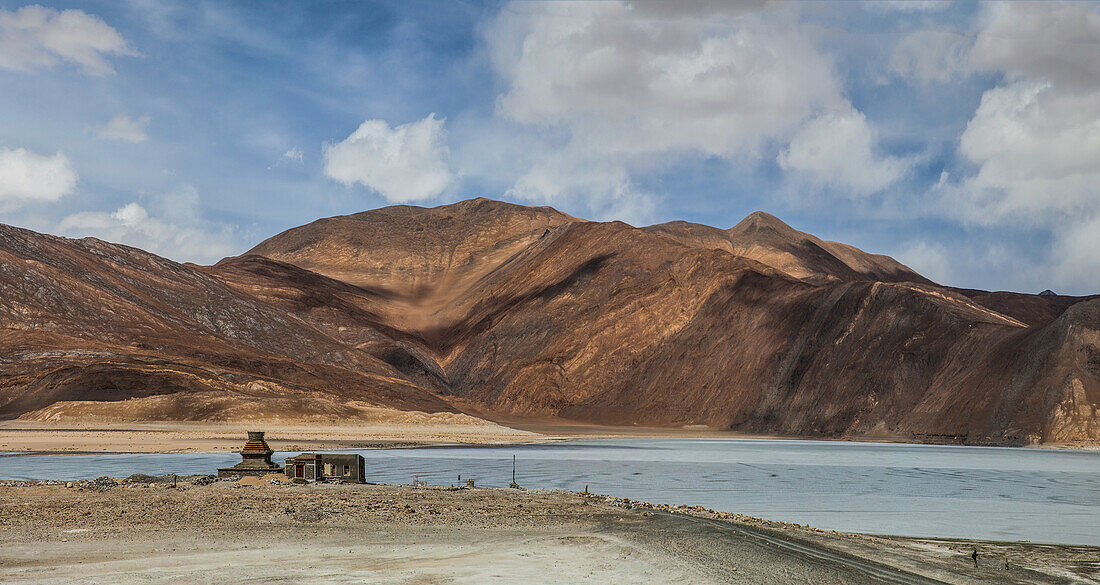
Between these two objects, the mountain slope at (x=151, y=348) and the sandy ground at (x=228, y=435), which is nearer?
the sandy ground at (x=228, y=435)

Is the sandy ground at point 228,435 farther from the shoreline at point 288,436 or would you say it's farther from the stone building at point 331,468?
the stone building at point 331,468

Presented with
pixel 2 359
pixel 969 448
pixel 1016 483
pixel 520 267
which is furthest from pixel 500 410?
pixel 1016 483

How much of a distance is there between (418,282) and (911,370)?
4499 inches

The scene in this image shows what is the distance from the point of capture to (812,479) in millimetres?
39531

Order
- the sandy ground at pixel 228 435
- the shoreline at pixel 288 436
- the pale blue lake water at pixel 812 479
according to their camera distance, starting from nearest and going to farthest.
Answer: the pale blue lake water at pixel 812 479, the shoreline at pixel 288 436, the sandy ground at pixel 228 435

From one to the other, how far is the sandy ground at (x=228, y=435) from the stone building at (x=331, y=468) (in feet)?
90.5

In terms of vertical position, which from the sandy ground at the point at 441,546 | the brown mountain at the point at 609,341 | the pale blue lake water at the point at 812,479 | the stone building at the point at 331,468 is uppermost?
the brown mountain at the point at 609,341

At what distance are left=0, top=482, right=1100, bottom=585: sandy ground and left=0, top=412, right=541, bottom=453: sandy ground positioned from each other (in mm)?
36005

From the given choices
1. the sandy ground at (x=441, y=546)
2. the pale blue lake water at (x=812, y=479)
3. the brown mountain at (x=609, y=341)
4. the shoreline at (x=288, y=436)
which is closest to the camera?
the sandy ground at (x=441, y=546)

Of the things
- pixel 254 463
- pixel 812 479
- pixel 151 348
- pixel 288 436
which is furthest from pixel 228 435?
pixel 812 479

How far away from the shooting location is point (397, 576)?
42.9 feet

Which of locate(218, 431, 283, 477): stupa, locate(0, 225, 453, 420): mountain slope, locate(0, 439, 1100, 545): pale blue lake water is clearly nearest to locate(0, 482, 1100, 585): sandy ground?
locate(0, 439, 1100, 545): pale blue lake water

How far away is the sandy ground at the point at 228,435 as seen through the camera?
5969 centimetres

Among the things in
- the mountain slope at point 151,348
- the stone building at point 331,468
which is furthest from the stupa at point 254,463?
the mountain slope at point 151,348
